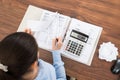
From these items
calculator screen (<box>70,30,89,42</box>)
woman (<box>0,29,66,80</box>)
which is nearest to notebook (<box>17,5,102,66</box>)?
calculator screen (<box>70,30,89,42</box>)

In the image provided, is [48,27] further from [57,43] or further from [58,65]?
[58,65]

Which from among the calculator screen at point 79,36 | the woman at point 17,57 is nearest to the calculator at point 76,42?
the calculator screen at point 79,36

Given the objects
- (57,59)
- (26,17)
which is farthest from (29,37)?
(26,17)

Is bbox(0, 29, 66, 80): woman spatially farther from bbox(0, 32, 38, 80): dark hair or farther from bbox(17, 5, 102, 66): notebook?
bbox(17, 5, 102, 66): notebook

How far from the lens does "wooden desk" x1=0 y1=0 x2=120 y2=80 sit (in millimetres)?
1153

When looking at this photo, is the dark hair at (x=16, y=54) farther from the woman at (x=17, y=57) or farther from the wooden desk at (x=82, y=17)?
the wooden desk at (x=82, y=17)

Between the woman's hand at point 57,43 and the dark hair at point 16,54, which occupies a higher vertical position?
the dark hair at point 16,54

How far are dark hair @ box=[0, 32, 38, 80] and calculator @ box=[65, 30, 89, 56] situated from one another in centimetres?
37

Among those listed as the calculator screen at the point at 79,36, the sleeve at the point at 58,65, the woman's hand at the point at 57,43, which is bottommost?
the sleeve at the point at 58,65

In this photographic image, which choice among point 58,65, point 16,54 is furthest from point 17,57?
point 58,65

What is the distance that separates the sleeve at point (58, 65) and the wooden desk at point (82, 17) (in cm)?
3

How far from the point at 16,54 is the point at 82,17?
1.83 ft

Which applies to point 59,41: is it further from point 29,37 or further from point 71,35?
point 29,37

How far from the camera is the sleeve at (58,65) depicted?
1.14 metres
